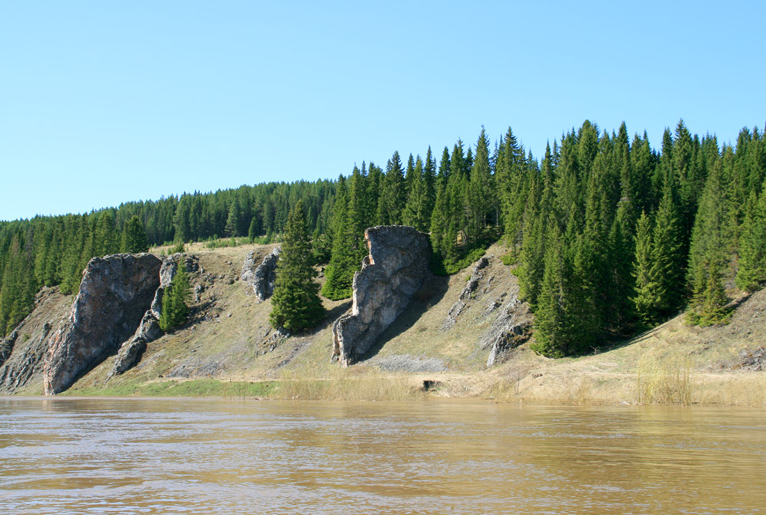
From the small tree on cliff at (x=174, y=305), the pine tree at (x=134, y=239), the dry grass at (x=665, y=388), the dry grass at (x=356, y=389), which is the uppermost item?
the pine tree at (x=134, y=239)

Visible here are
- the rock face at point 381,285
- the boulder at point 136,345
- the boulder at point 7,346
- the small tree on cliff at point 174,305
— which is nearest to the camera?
the rock face at point 381,285

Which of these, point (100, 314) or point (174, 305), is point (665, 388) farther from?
point (100, 314)

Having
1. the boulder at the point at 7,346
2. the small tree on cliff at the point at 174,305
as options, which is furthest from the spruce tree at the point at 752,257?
the boulder at the point at 7,346

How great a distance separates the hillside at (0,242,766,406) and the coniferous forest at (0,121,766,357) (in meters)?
3.49

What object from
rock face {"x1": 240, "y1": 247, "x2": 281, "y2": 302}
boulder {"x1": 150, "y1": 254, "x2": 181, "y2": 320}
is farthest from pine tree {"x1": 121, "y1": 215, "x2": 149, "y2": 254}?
rock face {"x1": 240, "y1": 247, "x2": 281, "y2": 302}

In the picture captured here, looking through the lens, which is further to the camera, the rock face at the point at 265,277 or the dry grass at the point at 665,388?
the rock face at the point at 265,277

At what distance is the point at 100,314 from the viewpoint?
96812mm

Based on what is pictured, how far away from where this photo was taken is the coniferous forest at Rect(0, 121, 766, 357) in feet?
210

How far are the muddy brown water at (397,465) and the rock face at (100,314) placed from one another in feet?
208

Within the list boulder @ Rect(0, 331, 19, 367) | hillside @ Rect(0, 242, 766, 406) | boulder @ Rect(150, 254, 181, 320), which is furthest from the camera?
boulder @ Rect(0, 331, 19, 367)

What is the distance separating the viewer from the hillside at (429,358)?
4494 centimetres

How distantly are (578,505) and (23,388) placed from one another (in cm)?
10122

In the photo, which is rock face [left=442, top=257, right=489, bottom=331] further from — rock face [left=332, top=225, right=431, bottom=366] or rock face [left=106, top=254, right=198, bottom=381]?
rock face [left=106, top=254, right=198, bottom=381]

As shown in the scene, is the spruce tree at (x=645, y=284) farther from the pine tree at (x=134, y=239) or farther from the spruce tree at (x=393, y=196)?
the pine tree at (x=134, y=239)
